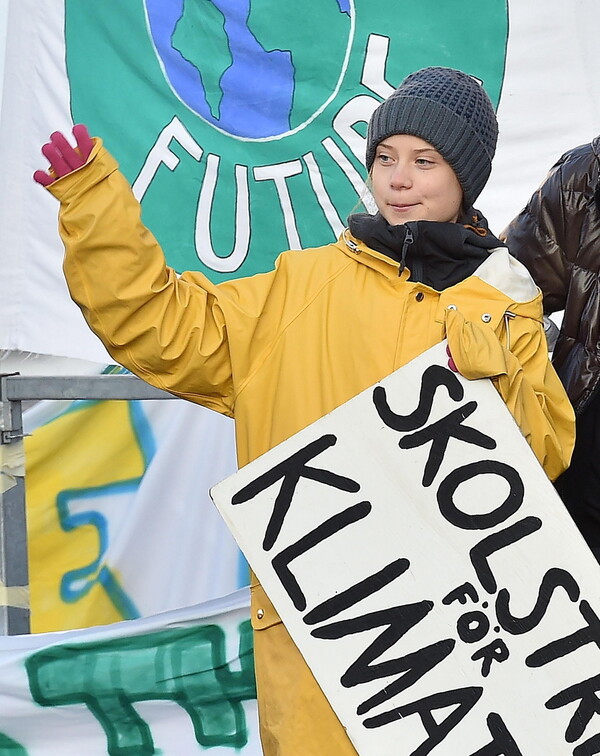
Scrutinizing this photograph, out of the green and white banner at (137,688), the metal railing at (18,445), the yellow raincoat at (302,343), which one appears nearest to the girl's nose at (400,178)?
the yellow raincoat at (302,343)

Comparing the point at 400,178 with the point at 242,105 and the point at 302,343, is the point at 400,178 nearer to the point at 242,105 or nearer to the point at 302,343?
the point at 302,343

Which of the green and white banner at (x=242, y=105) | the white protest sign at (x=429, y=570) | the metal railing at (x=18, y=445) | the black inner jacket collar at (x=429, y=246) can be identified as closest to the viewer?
the white protest sign at (x=429, y=570)

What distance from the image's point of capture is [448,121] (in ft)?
5.36

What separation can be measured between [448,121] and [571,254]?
16.6 inches

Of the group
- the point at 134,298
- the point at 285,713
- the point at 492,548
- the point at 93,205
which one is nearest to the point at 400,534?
the point at 492,548

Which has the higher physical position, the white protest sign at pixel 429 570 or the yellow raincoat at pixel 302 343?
the yellow raincoat at pixel 302 343

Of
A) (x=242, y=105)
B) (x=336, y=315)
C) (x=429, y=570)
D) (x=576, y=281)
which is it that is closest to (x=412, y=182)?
(x=336, y=315)

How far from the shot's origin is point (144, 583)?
307 cm

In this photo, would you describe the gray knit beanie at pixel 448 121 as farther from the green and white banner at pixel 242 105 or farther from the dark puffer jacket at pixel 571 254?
the green and white banner at pixel 242 105

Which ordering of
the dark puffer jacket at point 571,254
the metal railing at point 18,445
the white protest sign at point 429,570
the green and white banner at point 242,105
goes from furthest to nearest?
the green and white banner at point 242,105 < the metal railing at point 18,445 < the dark puffer jacket at point 571,254 < the white protest sign at point 429,570

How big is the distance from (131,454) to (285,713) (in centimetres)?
160

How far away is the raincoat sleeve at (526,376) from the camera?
4.73 ft

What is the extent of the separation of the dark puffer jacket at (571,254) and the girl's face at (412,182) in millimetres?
351

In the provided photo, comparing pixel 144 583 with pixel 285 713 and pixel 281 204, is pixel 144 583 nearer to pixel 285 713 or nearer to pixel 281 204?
pixel 281 204
